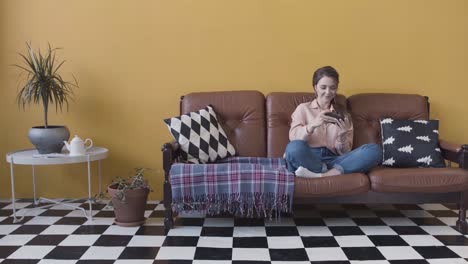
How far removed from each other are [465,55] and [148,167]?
282 centimetres

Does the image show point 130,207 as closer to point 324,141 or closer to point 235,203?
point 235,203

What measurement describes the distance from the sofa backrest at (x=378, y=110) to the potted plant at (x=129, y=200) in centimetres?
167

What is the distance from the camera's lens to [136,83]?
3.63 metres

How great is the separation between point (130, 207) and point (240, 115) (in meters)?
1.08

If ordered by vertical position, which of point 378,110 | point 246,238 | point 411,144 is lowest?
point 246,238

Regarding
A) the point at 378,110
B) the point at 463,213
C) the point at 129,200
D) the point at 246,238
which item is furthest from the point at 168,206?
the point at 463,213

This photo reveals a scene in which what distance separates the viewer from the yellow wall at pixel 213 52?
3570 mm

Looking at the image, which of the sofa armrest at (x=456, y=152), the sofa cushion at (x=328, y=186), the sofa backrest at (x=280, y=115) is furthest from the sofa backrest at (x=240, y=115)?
the sofa armrest at (x=456, y=152)

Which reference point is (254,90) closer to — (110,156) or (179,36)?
(179,36)

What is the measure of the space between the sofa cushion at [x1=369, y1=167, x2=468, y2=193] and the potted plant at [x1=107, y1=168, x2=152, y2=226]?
5.08 ft

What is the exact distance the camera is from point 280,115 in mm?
3355

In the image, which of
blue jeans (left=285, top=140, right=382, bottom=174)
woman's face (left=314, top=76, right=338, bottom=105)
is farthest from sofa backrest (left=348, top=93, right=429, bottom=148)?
blue jeans (left=285, top=140, right=382, bottom=174)

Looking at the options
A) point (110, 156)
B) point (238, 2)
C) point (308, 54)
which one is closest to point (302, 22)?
point (308, 54)

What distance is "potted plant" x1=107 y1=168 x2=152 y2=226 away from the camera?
9.53ft
